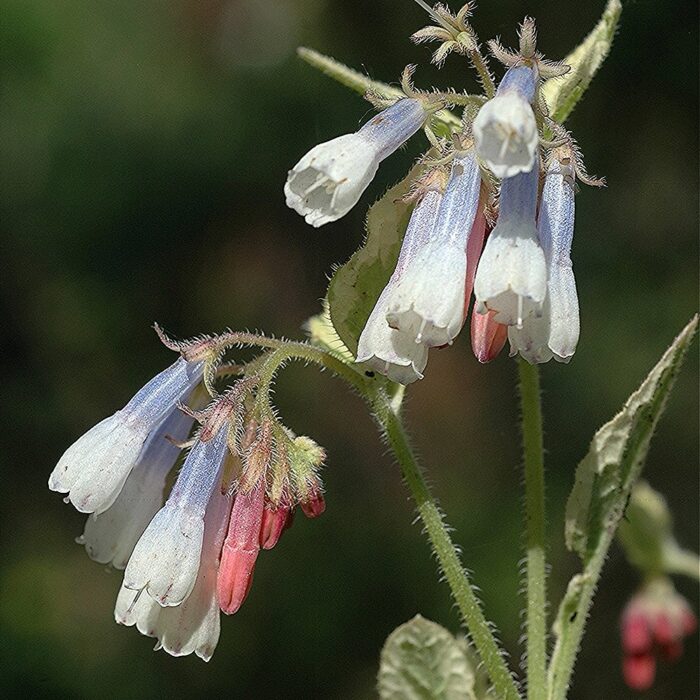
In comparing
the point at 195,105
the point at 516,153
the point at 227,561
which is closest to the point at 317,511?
the point at 227,561

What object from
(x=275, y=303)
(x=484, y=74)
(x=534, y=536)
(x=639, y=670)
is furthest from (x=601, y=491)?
(x=275, y=303)

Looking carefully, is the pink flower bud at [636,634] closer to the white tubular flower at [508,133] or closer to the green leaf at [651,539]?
the green leaf at [651,539]

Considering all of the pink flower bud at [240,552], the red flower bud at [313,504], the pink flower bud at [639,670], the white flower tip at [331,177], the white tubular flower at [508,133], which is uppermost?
the white flower tip at [331,177]

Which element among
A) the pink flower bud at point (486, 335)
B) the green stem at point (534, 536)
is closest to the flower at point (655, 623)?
the green stem at point (534, 536)

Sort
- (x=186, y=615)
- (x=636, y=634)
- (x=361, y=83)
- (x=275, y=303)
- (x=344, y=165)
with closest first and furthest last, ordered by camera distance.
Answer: (x=344, y=165)
(x=186, y=615)
(x=361, y=83)
(x=636, y=634)
(x=275, y=303)

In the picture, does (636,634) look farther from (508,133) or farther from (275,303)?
(275,303)

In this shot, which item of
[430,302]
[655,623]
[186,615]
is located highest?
[655,623]

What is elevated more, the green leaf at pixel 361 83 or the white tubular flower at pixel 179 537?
the green leaf at pixel 361 83
